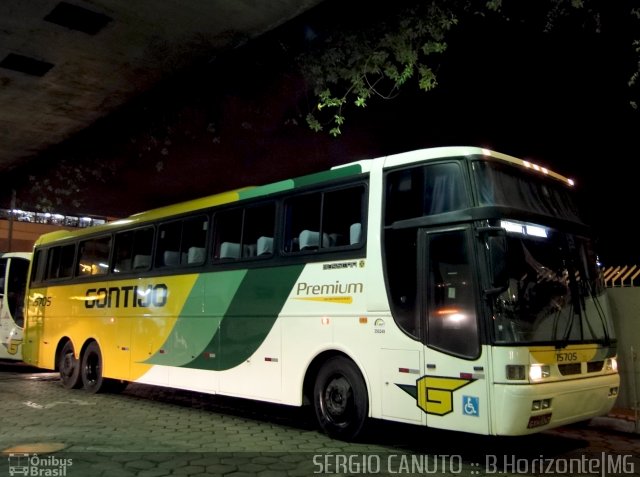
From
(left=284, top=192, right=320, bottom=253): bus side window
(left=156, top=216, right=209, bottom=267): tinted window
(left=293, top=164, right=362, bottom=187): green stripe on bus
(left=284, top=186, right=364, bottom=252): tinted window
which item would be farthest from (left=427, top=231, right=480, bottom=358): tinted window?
(left=156, top=216, right=209, bottom=267): tinted window

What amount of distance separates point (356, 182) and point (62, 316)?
901 centimetres

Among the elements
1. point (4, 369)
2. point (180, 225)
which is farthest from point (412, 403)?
point (4, 369)

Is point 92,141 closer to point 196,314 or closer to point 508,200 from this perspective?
point 196,314

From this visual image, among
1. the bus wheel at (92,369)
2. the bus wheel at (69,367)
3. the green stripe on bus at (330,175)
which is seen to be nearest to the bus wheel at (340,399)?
the green stripe on bus at (330,175)

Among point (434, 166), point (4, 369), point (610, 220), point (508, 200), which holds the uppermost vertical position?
→ point (610, 220)

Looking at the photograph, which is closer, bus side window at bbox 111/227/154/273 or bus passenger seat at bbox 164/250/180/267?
bus passenger seat at bbox 164/250/180/267

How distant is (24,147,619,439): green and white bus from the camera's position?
554 cm

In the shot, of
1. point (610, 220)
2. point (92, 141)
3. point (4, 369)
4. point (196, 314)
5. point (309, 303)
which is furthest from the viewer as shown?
point (610, 220)

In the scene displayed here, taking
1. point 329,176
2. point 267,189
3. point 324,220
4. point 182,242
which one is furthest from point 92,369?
point 329,176

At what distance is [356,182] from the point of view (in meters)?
7.01

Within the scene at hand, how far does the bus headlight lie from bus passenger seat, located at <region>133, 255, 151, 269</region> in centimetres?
733

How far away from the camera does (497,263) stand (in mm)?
5523

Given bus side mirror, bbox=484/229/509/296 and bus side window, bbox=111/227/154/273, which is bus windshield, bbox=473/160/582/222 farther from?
bus side window, bbox=111/227/154/273

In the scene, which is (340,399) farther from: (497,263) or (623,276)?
(623,276)
